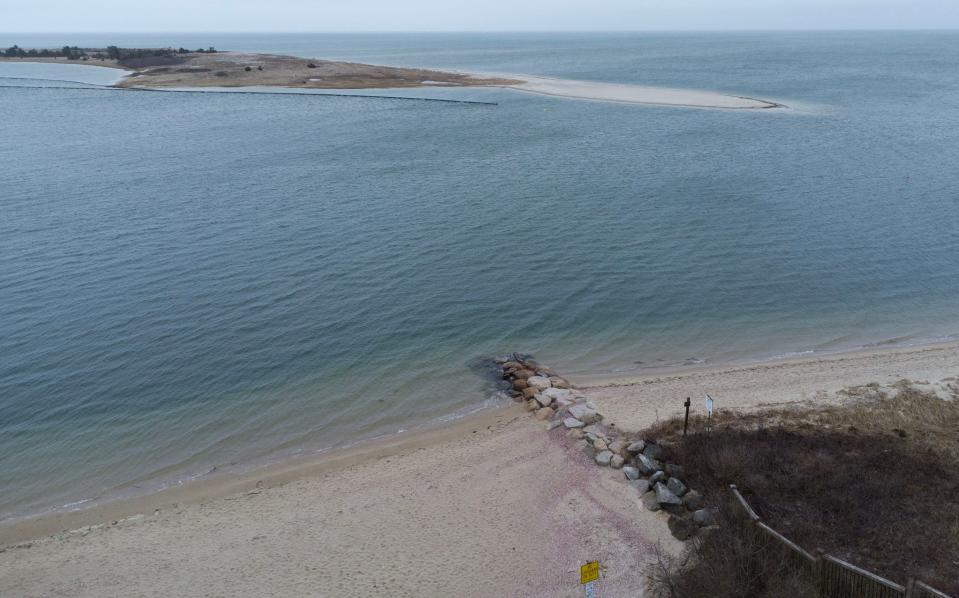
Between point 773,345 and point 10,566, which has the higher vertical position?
point 773,345

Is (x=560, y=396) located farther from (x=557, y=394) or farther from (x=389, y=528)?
(x=389, y=528)

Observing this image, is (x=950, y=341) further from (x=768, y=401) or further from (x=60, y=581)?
(x=60, y=581)

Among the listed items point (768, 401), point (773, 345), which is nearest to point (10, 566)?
point (768, 401)

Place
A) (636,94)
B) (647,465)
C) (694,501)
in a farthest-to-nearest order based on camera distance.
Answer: (636,94), (647,465), (694,501)

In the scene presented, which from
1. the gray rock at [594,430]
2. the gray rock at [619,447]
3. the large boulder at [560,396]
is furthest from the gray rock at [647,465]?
the large boulder at [560,396]

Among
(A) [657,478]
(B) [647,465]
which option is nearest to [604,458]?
(B) [647,465]

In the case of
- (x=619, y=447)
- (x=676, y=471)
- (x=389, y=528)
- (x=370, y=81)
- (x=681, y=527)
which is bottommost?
(x=389, y=528)
